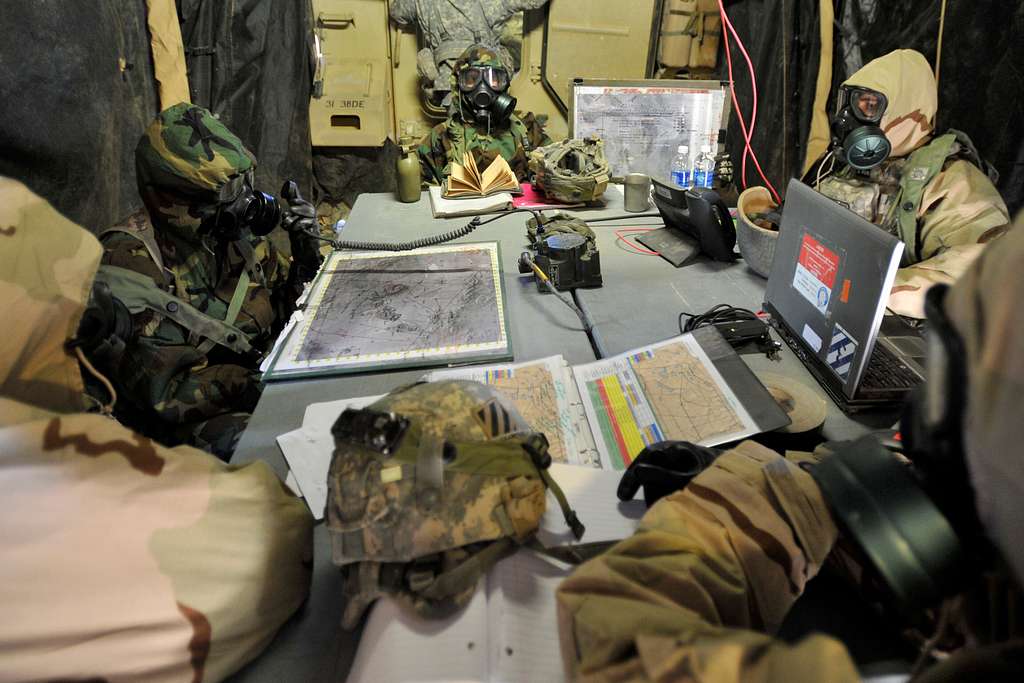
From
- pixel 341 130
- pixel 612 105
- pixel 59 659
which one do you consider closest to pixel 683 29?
pixel 612 105

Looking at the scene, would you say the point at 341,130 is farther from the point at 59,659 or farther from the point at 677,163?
the point at 59,659

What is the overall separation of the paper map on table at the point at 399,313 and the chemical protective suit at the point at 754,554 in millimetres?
707

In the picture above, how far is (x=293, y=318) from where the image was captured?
132 cm

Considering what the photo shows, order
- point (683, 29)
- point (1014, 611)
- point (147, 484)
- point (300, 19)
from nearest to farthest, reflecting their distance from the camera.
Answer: point (1014, 611) → point (147, 484) → point (300, 19) → point (683, 29)

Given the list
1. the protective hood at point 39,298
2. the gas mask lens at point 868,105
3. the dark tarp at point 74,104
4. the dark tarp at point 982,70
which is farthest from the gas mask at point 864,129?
the dark tarp at point 74,104

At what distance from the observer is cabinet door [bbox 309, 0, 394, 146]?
12.3 feet

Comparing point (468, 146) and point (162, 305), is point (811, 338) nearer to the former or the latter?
point (162, 305)

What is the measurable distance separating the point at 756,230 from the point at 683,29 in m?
3.12

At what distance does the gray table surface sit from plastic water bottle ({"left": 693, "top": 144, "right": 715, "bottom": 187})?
34cm

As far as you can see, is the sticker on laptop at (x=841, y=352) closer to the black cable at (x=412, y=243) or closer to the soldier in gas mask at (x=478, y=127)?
the black cable at (x=412, y=243)

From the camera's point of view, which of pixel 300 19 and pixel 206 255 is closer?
pixel 206 255

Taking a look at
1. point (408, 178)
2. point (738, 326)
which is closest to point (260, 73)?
point (408, 178)

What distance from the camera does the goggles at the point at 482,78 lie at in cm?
268

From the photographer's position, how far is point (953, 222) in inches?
62.2
